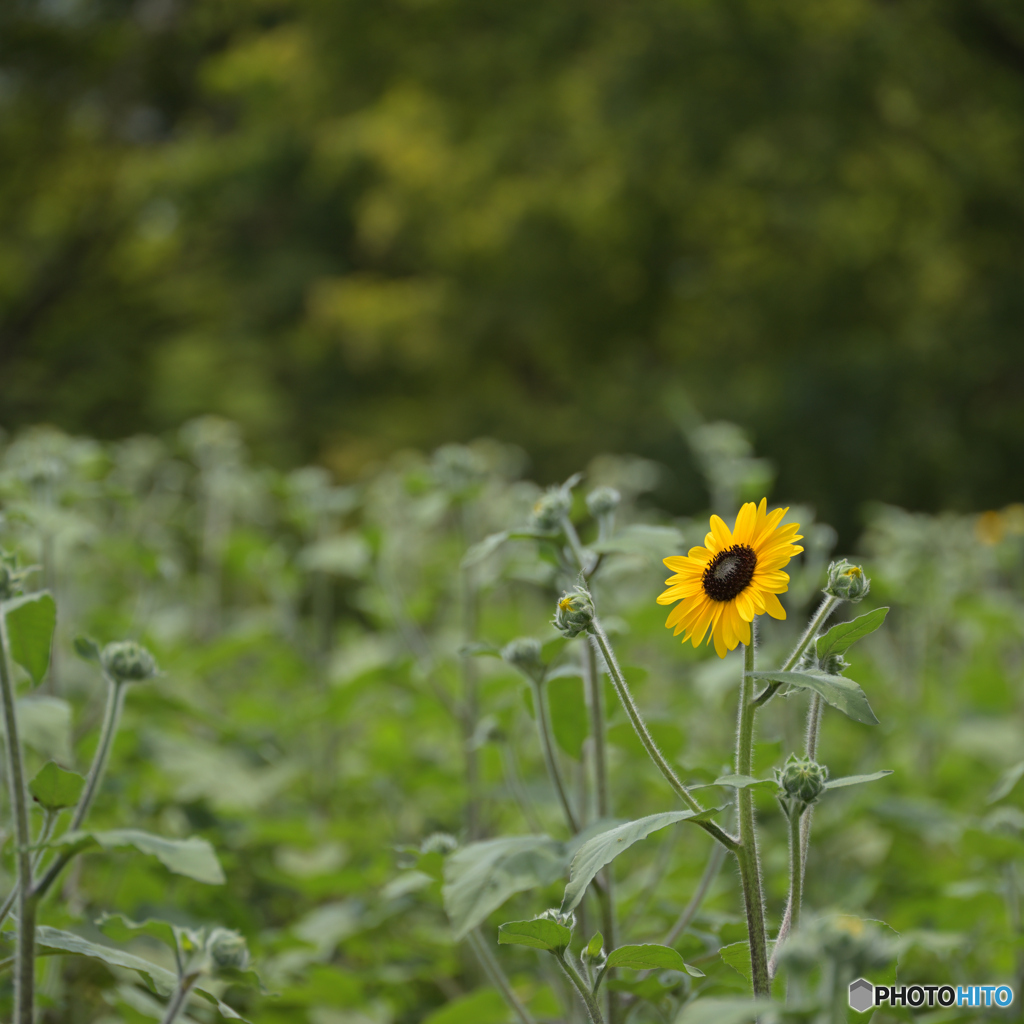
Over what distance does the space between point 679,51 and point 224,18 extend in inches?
191

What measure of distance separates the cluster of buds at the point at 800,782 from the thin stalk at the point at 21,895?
713 millimetres

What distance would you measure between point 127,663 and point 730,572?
2.12ft

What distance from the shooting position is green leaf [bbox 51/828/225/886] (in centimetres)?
97

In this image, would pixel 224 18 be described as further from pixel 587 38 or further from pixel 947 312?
pixel 947 312

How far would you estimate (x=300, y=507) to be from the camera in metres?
2.46

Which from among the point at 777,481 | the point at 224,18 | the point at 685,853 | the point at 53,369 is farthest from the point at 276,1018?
the point at 224,18

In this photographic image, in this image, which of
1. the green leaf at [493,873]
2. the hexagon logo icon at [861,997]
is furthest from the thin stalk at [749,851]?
the green leaf at [493,873]

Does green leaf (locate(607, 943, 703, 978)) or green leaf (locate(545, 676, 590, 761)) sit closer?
green leaf (locate(607, 943, 703, 978))

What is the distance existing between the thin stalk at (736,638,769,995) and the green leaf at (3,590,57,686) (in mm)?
697

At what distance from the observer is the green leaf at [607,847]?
2.76ft

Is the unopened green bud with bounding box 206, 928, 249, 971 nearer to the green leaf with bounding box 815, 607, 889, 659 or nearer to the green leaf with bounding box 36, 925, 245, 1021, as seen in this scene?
the green leaf with bounding box 36, 925, 245, 1021

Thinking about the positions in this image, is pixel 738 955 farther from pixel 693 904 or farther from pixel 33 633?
pixel 33 633

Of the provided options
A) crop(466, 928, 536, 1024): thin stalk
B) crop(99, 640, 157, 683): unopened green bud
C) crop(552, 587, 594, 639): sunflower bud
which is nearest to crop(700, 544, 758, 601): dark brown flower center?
crop(552, 587, 594, 639): sunflower bud

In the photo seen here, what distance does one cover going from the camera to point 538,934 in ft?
2.85
